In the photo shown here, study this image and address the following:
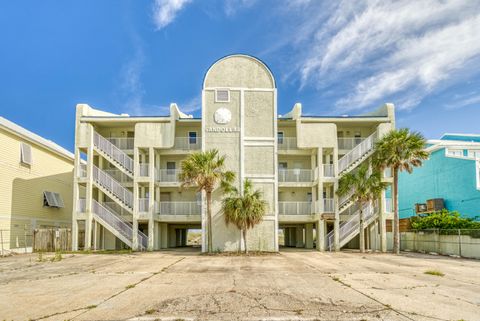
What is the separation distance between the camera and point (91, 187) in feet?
103

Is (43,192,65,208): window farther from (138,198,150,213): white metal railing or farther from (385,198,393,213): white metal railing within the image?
(385,198,393,213): white metal railing

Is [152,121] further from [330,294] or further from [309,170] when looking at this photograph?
[330,294]

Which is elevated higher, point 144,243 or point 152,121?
point 152,121

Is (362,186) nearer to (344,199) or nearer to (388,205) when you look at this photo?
(344,199)

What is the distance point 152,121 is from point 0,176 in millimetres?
11900

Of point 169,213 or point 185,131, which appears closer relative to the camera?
point 169,213

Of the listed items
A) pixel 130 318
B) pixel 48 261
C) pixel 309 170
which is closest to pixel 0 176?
pixel 48 261

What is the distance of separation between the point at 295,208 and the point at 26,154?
2246cm

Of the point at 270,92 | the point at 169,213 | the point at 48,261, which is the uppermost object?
the point at 270,92

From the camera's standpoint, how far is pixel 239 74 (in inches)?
1233

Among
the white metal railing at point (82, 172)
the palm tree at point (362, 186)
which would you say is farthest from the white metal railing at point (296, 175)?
the white metal railing at point (82, 172)

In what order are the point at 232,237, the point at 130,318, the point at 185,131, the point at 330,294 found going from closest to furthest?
the point at 130,318 → the point at 330,294 → the point at 232,237 → the point at 185,131

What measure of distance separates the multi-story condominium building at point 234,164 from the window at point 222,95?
8cm

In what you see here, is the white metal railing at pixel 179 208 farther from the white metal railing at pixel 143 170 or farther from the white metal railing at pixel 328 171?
the white metal railing at pixel 328 171
